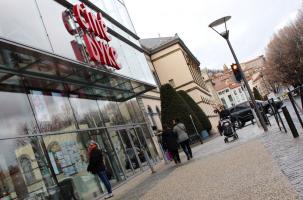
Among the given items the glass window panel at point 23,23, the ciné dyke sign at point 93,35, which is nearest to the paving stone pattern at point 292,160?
the glass window panel at point 23,23

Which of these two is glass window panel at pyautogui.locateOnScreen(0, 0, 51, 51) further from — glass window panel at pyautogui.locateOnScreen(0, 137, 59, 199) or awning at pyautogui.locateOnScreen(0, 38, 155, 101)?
glass window panel at pyautogui.locateOnScreen(0, 137, 59, 199)

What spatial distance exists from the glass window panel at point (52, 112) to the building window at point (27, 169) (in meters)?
1.61

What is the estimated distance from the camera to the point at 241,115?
116 ft

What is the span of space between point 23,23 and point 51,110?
11.4 ft

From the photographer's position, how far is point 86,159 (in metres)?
16.7

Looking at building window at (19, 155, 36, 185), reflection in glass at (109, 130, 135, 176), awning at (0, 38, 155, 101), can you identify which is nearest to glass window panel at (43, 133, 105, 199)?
building window at (19, 155, 36, 185)

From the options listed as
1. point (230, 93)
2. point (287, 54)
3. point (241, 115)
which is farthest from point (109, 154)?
point (230, 93)

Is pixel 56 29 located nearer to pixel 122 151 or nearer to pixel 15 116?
pixel 15 116

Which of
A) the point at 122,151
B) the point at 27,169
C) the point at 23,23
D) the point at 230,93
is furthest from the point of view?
the point at 230,93

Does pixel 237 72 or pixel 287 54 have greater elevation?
pixel 287 54

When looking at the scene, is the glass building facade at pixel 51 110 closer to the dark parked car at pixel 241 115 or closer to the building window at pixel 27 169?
the building window at pixel 27 169

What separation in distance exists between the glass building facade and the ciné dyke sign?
30cm

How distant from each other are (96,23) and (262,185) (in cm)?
1300

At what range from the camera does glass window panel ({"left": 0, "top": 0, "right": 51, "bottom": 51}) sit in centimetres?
1245
